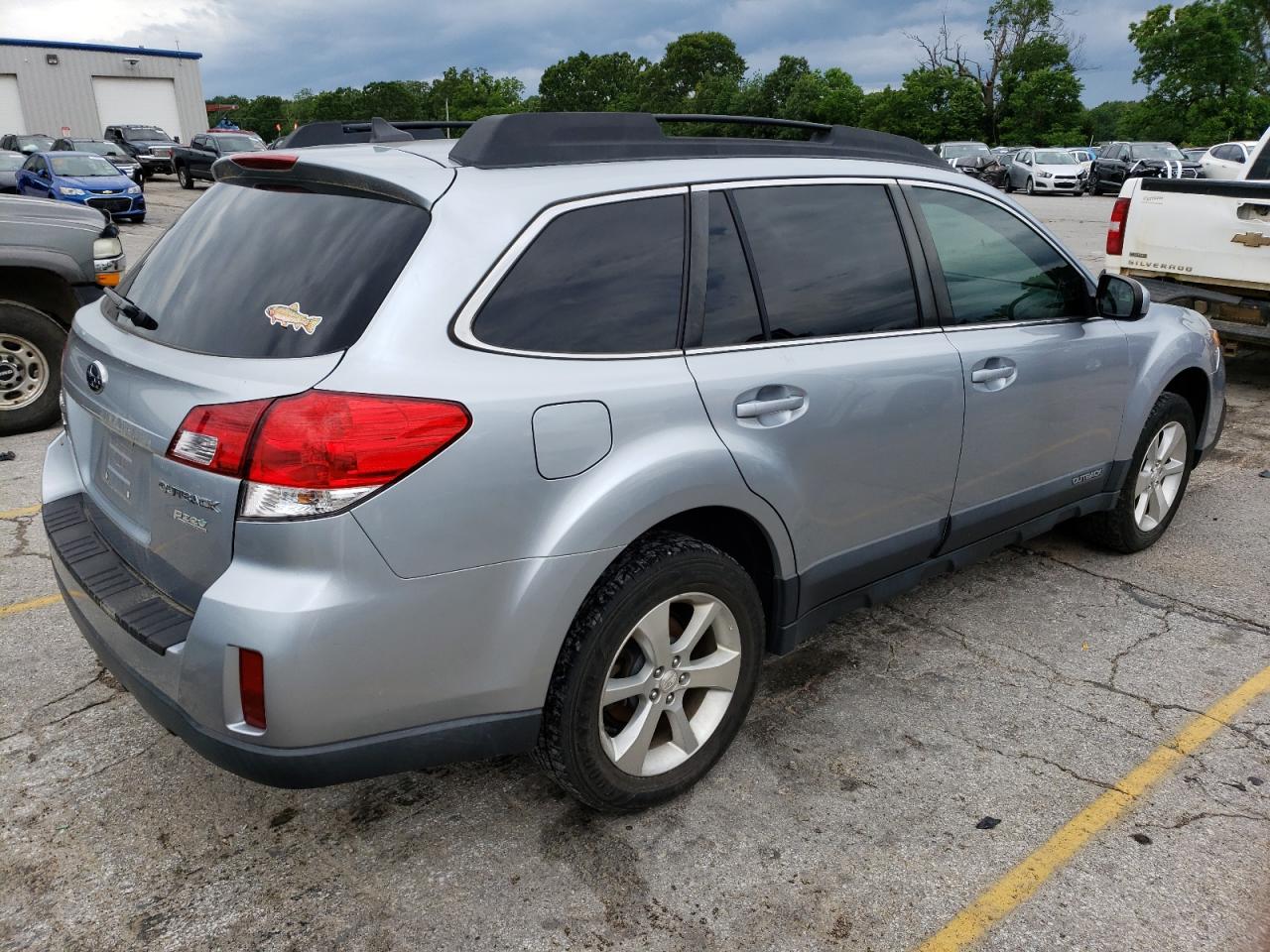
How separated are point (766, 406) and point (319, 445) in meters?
1.21

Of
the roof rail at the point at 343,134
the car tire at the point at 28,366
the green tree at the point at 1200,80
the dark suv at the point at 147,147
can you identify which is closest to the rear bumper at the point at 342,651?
the roof rail at the point at 343,134

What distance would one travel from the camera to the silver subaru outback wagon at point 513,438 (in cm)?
213

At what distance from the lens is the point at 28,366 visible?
620 cm

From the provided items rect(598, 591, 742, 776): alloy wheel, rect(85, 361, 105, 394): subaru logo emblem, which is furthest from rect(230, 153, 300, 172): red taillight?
rect(598, 591, 742, 776): alloy wheel

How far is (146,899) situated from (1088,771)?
2.60m

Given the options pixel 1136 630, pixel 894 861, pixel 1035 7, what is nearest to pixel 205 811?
pixel 894 861

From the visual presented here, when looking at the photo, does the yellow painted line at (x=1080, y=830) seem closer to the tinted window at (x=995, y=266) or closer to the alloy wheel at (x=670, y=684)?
the alloy wheel at (x=670, y=684)

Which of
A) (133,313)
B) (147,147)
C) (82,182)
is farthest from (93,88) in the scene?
(133,313)

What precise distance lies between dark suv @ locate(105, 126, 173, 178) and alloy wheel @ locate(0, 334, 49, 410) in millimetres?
30778

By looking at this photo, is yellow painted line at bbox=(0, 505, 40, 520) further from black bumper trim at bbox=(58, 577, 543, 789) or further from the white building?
the white building

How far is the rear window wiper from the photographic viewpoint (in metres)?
2.64

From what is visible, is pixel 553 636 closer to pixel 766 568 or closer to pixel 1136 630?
pixel 766 568

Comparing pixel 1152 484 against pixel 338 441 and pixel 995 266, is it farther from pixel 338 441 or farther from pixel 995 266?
pixel 338 441

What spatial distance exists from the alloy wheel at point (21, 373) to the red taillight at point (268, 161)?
13.8ft
